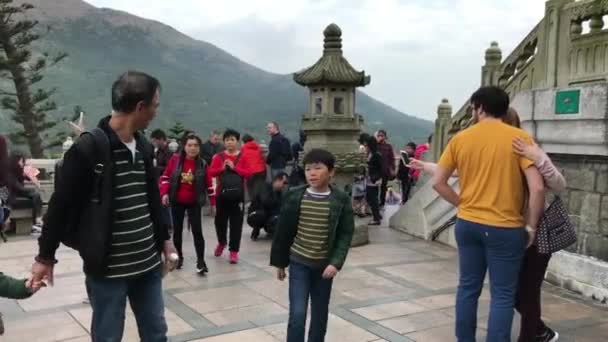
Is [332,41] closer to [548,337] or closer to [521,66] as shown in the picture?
[521,66]

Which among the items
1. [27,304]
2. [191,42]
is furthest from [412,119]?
[27,304]

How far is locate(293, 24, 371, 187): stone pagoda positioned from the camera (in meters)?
8.78

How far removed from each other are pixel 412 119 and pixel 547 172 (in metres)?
48.8

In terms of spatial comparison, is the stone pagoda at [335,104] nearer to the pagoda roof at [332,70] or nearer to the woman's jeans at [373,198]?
the pagoda roof at [332,70]

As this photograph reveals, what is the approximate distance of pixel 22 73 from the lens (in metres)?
19.4

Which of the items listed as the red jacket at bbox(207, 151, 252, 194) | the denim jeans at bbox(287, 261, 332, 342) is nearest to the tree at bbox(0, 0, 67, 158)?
the red jacket at bbox(207, 151, 252, 194)

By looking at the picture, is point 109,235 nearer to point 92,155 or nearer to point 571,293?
point 92,155

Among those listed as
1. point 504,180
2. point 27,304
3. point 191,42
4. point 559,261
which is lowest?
point 27,304

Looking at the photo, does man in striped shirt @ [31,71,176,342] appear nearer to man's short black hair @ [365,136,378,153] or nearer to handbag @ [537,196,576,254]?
handbag @ [537,196,576,254]

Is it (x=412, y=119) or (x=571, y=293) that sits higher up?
(x=412, y=119)

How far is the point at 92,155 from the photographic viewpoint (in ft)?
8.75

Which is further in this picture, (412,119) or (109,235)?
(412,119)

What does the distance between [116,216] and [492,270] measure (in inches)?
90.2

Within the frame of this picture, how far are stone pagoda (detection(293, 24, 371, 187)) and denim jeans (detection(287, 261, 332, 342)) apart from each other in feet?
16.9
